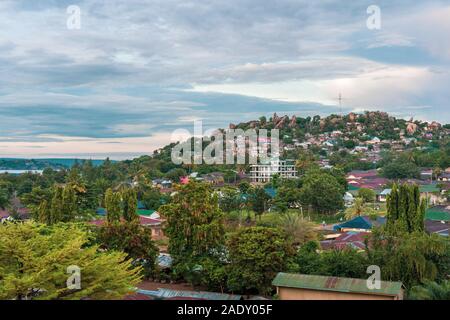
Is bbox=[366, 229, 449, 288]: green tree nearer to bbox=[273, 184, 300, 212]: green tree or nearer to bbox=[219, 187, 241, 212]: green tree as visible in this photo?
bbox=[219, 187, 241, 212]: green tree

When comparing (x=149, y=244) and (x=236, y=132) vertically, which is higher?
(x=236, y=132)

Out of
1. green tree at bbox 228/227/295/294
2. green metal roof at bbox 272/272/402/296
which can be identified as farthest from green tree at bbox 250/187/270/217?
green metal roof at bbox 272/272/402/296

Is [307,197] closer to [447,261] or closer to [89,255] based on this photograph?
[447,261]

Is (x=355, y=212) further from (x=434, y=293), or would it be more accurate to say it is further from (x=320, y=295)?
(x=434, y=293)

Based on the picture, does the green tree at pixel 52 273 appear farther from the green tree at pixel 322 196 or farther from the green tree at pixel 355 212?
the green tree at pixel 322 196

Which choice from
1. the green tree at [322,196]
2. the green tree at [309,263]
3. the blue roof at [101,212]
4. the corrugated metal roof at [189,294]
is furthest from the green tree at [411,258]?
the blue roof at [101,212]
